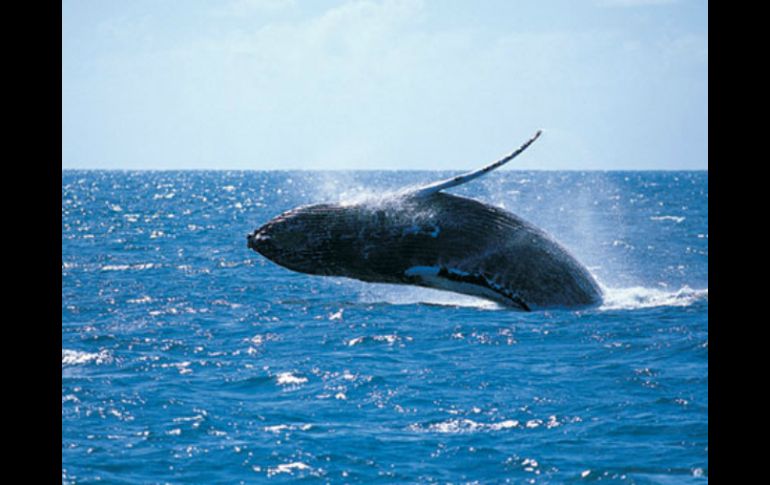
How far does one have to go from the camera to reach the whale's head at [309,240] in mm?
12133

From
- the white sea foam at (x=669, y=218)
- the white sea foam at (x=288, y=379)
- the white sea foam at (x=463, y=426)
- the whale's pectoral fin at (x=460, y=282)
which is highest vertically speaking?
the white sea foam at (x=669, y=218)

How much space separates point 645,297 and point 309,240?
7.88 meters

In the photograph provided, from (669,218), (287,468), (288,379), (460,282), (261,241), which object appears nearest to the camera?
(287,468)

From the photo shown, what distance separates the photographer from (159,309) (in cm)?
1842

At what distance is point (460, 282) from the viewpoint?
1230 centimetres

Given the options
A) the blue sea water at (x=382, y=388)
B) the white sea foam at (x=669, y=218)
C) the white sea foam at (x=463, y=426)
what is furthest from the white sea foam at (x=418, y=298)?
the white sea foam at (x=669, y=218)

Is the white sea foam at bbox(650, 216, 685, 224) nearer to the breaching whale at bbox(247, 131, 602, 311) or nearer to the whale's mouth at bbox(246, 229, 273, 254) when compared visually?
the breaching whale at bbox(247, 131, 602, 311)

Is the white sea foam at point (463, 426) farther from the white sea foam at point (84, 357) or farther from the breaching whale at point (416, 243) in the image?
the white sea foam at point (84, 357)

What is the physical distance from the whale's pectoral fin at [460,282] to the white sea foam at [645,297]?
9.49 feet

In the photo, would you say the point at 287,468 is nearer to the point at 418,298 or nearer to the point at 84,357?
the point at 84,357

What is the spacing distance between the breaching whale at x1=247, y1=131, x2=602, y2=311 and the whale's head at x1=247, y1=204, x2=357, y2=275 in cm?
1

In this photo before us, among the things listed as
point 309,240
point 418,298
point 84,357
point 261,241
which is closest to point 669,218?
point 418,298

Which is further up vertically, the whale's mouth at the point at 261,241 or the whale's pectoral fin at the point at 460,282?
the whale's mouth at the point at 261,241

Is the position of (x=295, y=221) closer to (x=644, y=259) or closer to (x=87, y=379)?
(x=87, y=379)
